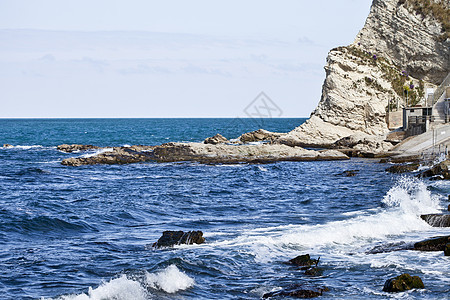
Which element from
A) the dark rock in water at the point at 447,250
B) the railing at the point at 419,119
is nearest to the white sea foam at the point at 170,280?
the dark rock in water at the point at 447,250

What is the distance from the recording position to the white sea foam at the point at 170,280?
13445 mm

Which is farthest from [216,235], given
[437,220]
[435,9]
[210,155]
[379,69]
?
[435,9]

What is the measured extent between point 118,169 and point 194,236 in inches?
1096

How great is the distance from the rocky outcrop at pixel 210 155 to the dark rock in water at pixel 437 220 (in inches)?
1070

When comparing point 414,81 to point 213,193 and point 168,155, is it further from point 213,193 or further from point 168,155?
point 213,193

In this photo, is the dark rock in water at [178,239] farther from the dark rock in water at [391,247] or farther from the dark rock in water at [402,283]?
the dark rock in water at [402,283]

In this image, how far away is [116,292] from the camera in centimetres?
1266

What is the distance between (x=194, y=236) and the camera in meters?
18.1

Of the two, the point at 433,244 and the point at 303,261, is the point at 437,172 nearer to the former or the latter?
the point at 433,244

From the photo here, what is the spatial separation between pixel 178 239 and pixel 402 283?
7.51 metres

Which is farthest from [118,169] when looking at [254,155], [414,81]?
[414,81]

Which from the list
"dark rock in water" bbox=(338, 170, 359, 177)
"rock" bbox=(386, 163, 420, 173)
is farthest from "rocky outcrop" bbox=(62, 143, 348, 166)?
"rock" bbox=(386, 163, 420, 173)

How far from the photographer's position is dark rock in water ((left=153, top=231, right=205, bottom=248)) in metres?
17.7

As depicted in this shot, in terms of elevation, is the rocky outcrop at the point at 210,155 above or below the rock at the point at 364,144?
below
